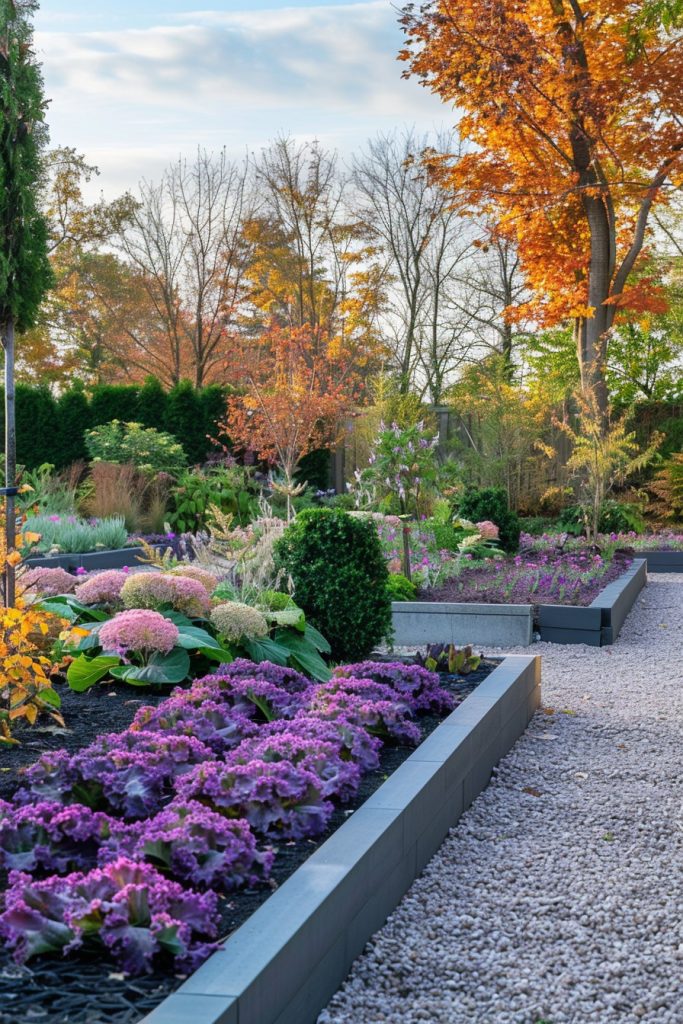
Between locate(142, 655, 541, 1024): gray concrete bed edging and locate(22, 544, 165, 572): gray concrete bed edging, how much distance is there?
6.44 meters

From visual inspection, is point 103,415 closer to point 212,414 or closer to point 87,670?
point 212,414

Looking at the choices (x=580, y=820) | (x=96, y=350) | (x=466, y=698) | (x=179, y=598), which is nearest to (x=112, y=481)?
(x=179, y=598)

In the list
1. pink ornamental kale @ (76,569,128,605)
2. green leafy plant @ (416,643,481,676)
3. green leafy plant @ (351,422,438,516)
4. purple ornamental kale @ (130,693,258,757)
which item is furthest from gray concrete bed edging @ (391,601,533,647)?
purple ornamental kale @ (130,693,258,757)

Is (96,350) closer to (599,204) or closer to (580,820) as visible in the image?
(599,204)

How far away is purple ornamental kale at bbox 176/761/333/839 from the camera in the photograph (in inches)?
98.2

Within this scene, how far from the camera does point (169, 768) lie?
271cm

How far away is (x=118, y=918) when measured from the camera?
184 cm

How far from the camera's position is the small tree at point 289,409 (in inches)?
545

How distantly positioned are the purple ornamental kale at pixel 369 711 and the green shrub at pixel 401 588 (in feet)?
10.1

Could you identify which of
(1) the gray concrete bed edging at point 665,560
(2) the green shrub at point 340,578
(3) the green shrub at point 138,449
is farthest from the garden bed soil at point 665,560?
(2) the green shrub at point 340,578

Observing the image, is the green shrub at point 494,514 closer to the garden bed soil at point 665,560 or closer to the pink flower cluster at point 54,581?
the garden bed soil at point 665,560

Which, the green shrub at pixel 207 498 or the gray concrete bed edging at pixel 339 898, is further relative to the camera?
the green shrub at pixel 207 498

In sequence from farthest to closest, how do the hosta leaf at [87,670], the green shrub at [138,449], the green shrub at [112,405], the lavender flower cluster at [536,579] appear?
the green shrub at [112,405]
the green shrub at [138,449]
the lavender flower cluster at [536,579]
the hosta leaf at [87,670]

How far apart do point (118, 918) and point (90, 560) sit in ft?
26.3
